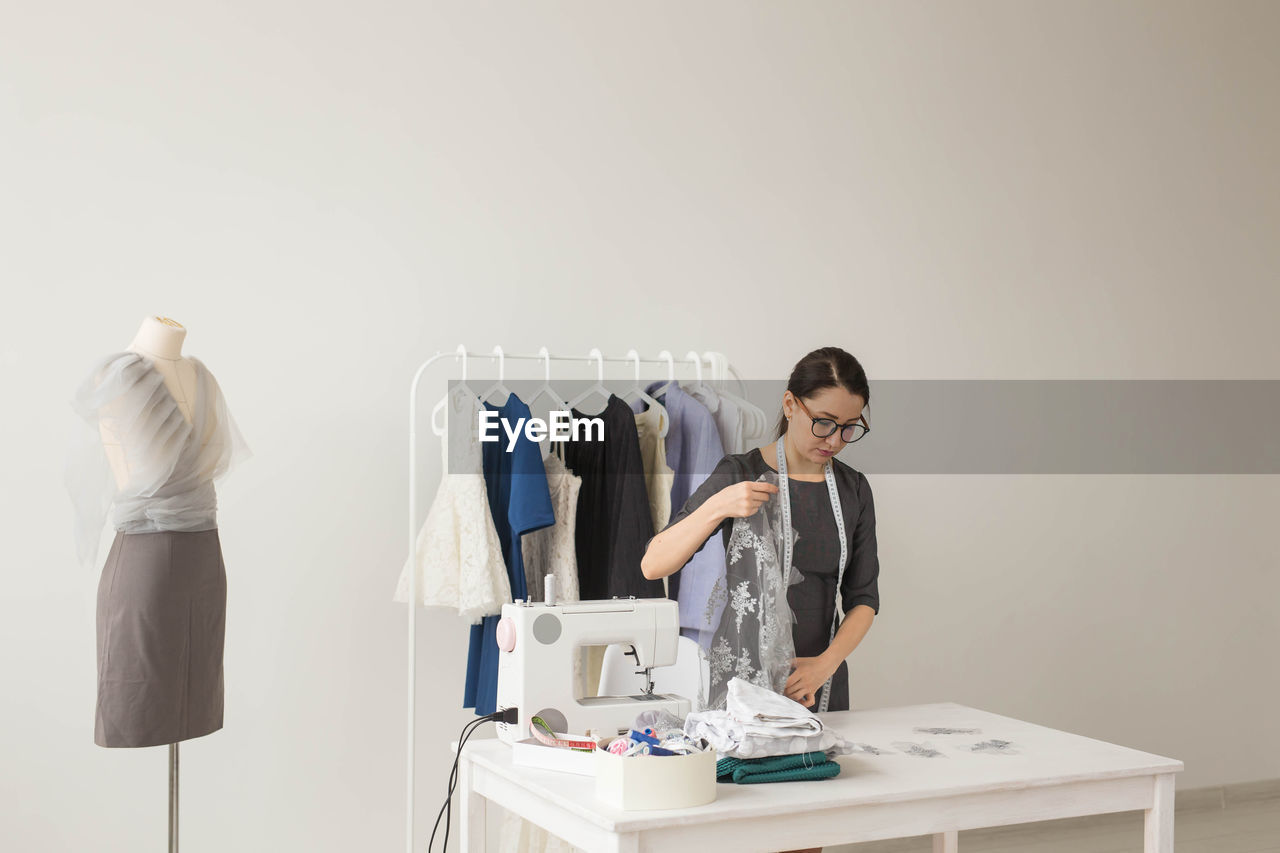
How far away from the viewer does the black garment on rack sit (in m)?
3.32

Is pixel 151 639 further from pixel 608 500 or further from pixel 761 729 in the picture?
pixel 761 729

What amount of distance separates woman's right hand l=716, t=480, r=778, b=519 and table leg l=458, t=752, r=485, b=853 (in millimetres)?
724

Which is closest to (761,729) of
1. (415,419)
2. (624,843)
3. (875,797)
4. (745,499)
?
(875,797)

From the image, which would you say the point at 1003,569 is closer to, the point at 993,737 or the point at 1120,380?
the point at 1120,380

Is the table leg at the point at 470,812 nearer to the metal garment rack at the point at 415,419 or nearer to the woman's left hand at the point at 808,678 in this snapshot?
the woman's left hand at the point at 808,678

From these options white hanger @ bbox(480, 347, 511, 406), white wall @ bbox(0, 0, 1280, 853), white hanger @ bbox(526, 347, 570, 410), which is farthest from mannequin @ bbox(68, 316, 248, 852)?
white hanger @ bbox(526, 347, 570, 410)

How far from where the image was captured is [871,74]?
4309mm

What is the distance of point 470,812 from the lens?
222 centimetres

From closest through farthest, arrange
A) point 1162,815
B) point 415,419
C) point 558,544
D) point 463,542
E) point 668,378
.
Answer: point 1162,815 < point 463,542 < point 558,544 < point 415,419 < point 668,378

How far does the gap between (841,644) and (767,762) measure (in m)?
0.75

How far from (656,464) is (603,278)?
74cm

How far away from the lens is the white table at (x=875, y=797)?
5.98 ft

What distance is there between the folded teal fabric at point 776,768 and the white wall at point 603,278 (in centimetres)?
Answer: 181

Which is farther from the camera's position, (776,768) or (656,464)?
(656,464)
